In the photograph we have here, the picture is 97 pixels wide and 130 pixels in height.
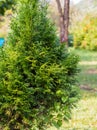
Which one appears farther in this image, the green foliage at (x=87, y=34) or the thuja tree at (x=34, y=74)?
the green foliage at (x=87, y=34)

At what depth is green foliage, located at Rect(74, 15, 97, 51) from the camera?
32.3 meters

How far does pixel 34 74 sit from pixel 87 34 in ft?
98.0

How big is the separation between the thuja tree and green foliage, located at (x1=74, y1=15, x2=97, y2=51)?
27991 mm

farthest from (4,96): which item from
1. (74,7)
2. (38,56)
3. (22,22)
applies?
(74,7)

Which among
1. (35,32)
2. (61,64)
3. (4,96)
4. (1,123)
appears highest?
(35,32)

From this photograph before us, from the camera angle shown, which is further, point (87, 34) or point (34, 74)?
point (87, 34)

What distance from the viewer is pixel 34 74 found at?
12.8 ft

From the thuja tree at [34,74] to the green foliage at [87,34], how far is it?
2799cm

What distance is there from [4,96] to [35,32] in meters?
0.68

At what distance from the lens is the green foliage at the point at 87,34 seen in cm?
3228

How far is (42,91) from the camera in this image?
3.88 m

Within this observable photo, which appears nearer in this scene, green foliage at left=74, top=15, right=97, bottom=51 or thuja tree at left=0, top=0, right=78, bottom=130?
thuja tree at left=0, top=0, right=78, bottom=130

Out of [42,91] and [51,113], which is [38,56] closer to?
[42,91]

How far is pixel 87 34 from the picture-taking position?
33469 millimetres
